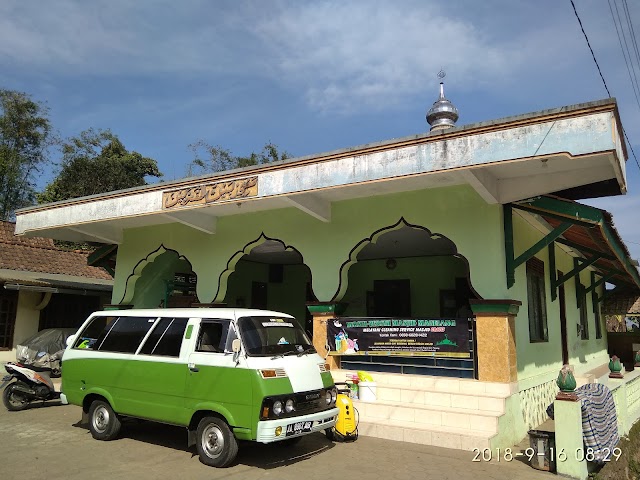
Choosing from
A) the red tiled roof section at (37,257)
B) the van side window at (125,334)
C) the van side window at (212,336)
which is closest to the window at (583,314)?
the van side window at (212,336)

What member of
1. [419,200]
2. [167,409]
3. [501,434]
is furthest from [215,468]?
[419,200]

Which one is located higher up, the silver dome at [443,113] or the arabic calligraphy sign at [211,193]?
the silver dome at [443,113]

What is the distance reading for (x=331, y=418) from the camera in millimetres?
6004

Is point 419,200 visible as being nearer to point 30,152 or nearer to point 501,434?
point 501,434

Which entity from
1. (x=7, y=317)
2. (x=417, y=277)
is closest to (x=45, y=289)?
(x=7, y=317)

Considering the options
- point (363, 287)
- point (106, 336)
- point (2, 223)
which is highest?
point (2, 223)

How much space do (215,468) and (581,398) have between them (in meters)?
4.36

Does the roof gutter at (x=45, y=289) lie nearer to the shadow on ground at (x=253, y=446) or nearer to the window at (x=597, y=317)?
the shadow on ground at (x=253, y=446)

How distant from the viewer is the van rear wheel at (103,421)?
660 centimetres

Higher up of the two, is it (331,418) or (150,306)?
(150,306)

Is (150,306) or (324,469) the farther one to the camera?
(150,306)

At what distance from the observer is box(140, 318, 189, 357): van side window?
617 centimetres

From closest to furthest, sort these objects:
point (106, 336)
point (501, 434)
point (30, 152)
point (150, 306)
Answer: point (501, 434) → point (106, 336) → point (150, 306) → point (30, 152)

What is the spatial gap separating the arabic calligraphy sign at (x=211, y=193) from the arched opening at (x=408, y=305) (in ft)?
7.31
